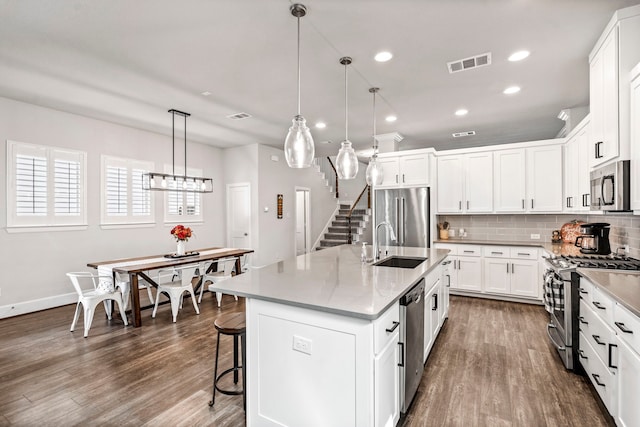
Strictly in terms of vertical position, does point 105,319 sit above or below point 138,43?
below

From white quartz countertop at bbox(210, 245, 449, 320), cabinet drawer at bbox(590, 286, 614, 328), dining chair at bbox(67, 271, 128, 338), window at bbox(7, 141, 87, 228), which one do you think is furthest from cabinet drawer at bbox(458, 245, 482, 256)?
window at bbox(7, 141, 87, 228)

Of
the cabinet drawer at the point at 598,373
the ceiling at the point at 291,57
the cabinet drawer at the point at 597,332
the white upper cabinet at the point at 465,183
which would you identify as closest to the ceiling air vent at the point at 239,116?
the ceiling at the point at 291,57

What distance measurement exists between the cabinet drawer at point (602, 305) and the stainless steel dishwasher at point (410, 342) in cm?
113

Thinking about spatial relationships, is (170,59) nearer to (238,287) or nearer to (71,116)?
(238,287)

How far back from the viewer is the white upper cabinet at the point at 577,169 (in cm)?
376

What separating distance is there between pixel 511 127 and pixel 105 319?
698cm

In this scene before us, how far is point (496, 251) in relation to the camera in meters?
4.88

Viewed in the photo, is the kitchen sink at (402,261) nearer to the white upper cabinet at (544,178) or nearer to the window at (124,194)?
the white upper cabinet at (544,178)

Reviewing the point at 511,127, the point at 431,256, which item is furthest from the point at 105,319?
the point at 511,127

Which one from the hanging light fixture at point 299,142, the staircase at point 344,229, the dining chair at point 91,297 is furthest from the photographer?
the staircase at point 344,229

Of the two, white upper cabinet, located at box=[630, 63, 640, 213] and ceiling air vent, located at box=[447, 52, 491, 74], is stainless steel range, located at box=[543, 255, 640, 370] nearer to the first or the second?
white upper cabinet, located at box=[630, 63, 640, 213]

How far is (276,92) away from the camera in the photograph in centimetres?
399

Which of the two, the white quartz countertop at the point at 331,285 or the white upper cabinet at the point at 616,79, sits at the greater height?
the white upper cabinet at the point at 616,79

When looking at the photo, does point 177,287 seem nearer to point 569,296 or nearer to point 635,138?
point 569,296
